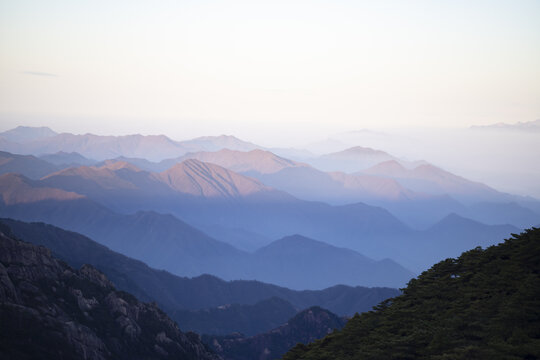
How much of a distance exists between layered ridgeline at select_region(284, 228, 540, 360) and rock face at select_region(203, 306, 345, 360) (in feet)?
296

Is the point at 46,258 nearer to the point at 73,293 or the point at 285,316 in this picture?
the point at 73,293

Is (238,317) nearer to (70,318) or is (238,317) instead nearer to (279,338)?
(279,338)

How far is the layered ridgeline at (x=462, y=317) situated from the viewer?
28.5 metres

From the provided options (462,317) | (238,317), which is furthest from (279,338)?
(462,317)

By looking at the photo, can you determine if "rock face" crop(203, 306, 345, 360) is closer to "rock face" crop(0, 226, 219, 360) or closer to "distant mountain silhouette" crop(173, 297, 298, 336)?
"distant mountain silhouette" crop(173, 297, 298, 336)

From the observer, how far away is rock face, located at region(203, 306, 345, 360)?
426 ft

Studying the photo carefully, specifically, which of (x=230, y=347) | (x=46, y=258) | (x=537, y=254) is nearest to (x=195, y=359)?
(x=46, y=258)

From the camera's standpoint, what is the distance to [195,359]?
298ft

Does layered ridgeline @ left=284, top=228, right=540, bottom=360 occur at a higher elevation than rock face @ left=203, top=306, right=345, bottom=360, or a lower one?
higher

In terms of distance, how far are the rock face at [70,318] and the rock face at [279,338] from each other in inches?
1218

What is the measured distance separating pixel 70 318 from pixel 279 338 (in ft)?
230

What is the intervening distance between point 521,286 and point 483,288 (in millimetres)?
3927

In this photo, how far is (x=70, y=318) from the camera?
257 feet

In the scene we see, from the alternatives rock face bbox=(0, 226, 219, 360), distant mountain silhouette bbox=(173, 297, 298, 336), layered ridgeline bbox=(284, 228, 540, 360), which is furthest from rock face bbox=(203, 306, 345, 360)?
layered ridgeline bbox=(284, 228, 540, 360)
